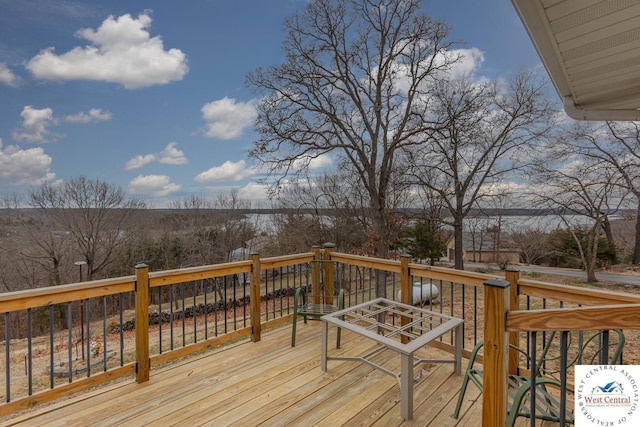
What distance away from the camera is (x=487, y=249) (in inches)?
573

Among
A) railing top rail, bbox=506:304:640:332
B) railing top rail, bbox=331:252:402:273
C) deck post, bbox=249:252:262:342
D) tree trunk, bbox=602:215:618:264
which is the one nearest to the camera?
railing top rail, bbox=506:304:640:332

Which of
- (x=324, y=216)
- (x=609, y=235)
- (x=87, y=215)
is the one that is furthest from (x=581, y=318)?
(x=87, y=215)

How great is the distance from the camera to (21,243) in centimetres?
1171

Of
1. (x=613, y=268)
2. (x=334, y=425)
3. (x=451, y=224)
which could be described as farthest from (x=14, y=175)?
(x=613, y=268)

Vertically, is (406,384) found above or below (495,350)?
below

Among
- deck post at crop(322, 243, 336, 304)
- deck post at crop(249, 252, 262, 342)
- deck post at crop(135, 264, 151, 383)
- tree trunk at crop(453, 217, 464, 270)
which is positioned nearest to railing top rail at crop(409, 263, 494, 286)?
deck post at crop(322, 243, 336, 304)

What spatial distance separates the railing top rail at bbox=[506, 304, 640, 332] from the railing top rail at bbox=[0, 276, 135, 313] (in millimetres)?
2771

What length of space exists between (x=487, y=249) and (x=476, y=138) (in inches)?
286

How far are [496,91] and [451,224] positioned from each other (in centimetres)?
447

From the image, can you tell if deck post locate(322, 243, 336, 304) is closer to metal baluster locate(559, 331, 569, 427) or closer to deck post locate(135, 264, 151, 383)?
deck post locate(135, 264, 151, 383)

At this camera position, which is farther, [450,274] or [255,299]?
[255,299]

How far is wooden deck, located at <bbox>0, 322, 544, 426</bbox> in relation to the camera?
2.15 meters

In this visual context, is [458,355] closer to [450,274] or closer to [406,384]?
[450,274]

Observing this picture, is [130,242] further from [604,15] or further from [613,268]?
[613,268]
